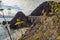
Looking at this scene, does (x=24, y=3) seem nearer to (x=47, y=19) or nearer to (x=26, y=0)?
(x=26, y=0)

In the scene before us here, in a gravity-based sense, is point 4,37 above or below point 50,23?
below

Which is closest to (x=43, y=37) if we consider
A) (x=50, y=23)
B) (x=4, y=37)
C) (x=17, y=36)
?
(x=50, y=23)

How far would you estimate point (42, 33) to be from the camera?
2891 millimetres

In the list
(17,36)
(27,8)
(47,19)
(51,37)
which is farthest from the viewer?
(27,8)

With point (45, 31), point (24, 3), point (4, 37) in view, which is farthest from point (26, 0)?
point (45, 31)

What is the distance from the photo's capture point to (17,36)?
3801 mm

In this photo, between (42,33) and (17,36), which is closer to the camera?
(42,33)

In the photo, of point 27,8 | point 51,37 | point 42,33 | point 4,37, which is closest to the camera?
point 51,37

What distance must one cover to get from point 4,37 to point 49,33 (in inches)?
60.3

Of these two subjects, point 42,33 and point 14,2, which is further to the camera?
point 14,2

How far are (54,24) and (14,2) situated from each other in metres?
3.59

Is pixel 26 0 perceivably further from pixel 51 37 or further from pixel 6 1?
pixel 51 37

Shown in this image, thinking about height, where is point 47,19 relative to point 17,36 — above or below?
above

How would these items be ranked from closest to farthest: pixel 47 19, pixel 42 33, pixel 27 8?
pixel 42 33, pixel 47 19, pixel 27 8
